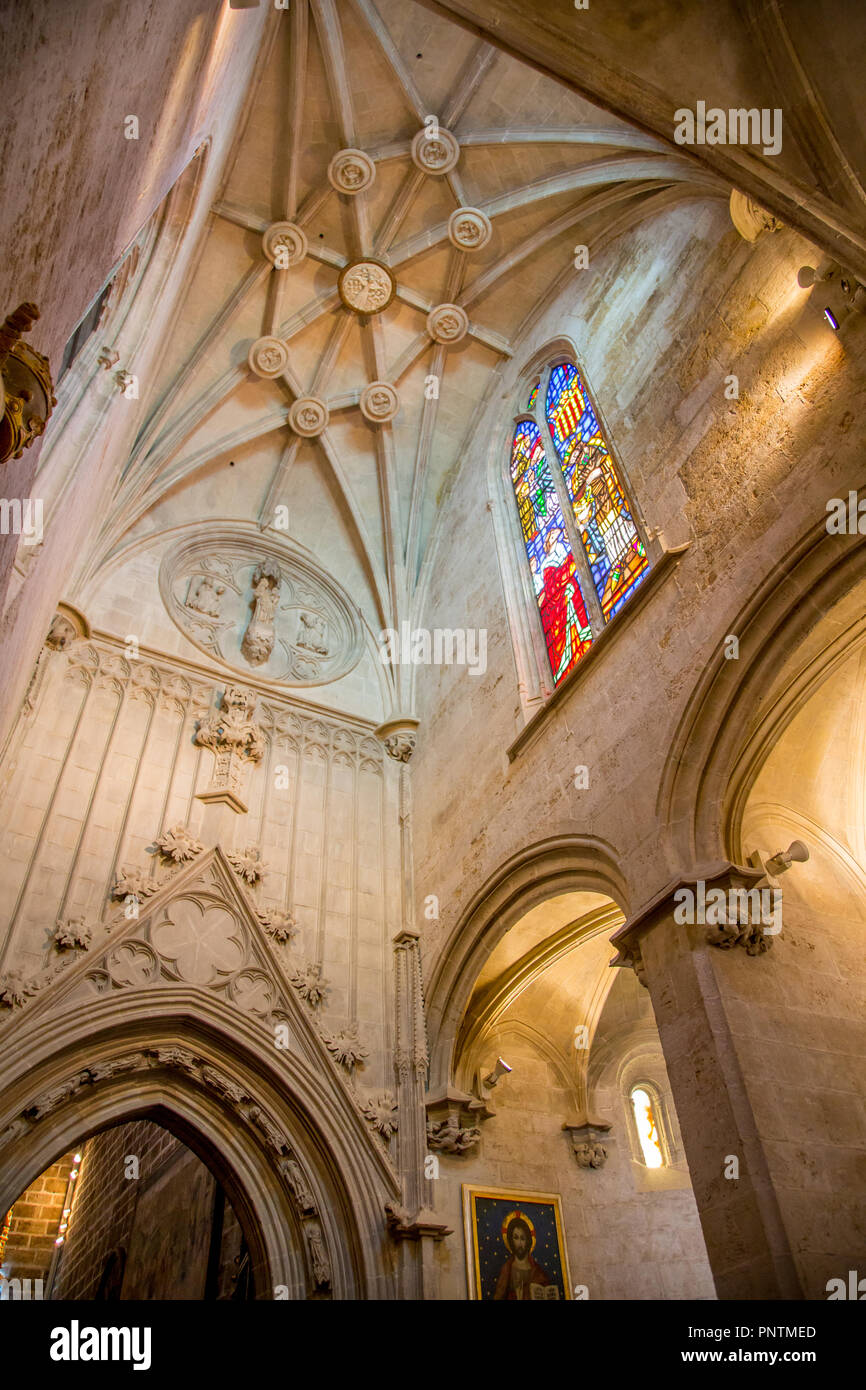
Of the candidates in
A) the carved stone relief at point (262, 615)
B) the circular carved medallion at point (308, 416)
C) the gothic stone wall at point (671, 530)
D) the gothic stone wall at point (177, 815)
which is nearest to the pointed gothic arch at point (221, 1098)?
the gothic stone wall at point (177, 815)

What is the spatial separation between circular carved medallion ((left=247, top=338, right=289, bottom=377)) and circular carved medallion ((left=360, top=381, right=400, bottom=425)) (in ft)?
4.24

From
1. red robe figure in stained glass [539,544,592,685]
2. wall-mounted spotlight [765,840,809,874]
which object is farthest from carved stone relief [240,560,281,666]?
wall-mounted spotlight [765,840,809,874]

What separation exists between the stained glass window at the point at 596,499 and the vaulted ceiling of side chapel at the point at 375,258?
76.8 inches

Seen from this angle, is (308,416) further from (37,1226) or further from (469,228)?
(37,1226)

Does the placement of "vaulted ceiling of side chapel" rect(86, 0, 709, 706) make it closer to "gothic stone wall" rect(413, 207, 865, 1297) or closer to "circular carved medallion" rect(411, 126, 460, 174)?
"circular carved medallion" rect(411, 126, 460, 174)

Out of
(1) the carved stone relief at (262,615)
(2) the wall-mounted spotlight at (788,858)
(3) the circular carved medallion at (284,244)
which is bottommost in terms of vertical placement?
(2) the wall-mounted spotlight at (788,858)

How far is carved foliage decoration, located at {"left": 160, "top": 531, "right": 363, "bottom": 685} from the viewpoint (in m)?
11.2

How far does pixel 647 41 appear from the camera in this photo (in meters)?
4.72

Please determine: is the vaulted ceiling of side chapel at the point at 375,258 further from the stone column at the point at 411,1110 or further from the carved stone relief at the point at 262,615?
the stone column at the point at 411,1110

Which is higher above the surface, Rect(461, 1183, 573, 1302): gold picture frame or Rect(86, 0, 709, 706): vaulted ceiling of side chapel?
Rect(86, 0, 709, 706): vaulted ceiling of side chapel

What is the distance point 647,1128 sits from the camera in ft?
33.4

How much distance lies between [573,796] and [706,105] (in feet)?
15.5

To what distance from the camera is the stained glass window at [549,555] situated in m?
8.84

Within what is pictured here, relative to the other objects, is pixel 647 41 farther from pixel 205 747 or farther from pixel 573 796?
pixel 205 747
